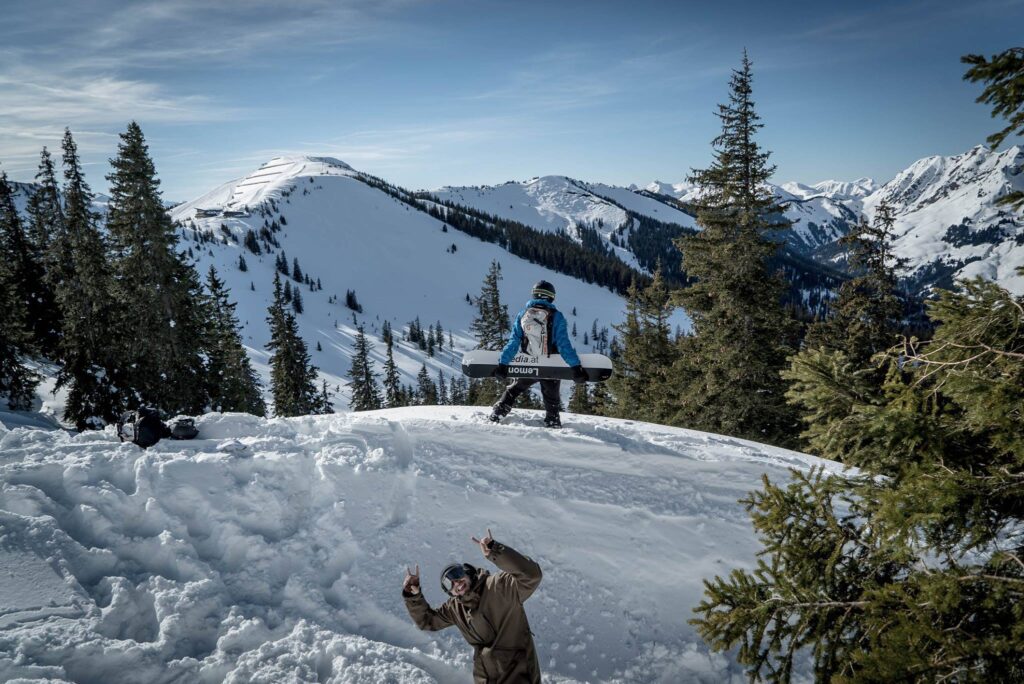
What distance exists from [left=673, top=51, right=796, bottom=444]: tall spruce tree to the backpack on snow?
9.78 meters

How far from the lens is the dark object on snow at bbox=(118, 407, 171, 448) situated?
25.8 feet

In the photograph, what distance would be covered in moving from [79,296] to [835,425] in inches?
976

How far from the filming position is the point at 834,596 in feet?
A: 12.5

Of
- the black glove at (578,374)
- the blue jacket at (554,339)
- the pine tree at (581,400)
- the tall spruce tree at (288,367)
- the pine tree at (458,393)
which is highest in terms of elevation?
the blue jacket at (554,339)

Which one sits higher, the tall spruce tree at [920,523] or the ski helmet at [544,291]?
the ski helmet at [544,291]

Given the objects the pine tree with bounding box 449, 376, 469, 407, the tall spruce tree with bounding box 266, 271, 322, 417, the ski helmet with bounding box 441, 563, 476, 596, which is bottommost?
the pine tree with bounding box 449, 376, 469, 407

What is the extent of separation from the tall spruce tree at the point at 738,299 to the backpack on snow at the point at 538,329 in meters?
9.78

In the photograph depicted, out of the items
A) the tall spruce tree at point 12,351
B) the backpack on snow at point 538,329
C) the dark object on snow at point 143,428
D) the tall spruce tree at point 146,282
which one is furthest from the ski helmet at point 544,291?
the tall spruce tree at point 146,282

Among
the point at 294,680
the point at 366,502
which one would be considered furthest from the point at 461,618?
the point at 366,502

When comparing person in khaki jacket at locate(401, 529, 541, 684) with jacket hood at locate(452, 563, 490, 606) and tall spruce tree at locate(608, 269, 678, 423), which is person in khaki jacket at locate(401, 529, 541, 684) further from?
tall spruce tree at locate(608, 269, 678, 423)

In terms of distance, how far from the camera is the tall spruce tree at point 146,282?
20203 mm

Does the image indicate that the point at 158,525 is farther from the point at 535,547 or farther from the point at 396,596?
the point at 535,547

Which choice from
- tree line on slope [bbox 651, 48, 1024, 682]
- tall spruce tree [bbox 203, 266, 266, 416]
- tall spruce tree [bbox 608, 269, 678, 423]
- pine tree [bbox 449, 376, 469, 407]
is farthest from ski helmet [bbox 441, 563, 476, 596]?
pine tree [bbox 449, 376, 469, 407]

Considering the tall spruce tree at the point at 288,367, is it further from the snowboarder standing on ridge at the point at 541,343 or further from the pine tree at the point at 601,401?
the snowboarder standing on ridge at the point at 541,343
